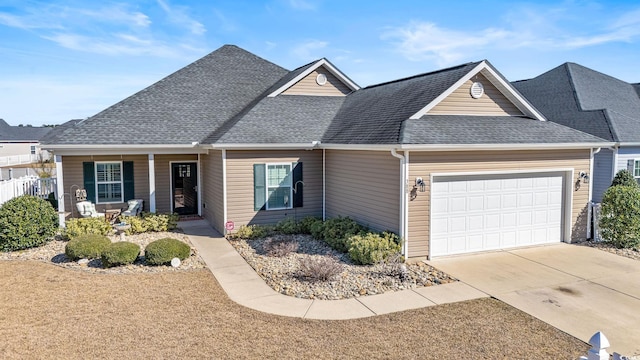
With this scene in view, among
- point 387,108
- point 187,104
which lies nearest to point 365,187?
point 387,108

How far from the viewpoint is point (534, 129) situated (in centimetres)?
1209

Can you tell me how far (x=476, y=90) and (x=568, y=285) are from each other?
18.9 ft

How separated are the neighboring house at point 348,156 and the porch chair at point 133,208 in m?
0.50

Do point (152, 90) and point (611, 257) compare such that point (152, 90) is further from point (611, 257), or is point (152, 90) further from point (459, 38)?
point (611, 257)

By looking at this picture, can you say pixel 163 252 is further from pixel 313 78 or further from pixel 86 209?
pixel 313 78

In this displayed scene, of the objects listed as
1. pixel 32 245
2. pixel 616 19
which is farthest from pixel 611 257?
pixel 32 245

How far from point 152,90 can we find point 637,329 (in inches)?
657

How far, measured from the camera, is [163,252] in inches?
392

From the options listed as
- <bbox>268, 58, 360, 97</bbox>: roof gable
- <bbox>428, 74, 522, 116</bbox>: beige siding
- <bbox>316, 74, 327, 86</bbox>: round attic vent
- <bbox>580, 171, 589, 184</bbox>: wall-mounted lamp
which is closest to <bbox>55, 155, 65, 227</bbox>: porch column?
<bbox>268, 58, 360, 97</bbox>: roof gable

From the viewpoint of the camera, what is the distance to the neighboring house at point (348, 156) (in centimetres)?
1066

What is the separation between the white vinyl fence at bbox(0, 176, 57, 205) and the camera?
47.8 feet

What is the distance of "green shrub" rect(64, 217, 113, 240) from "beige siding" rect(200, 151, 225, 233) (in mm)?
3302

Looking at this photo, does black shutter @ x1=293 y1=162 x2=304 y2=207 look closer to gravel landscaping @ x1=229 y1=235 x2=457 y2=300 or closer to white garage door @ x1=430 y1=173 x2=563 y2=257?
gravel landscaping @ x1=229 y1=235 x2=457 y2=300

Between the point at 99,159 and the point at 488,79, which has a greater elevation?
the point at 488,79
